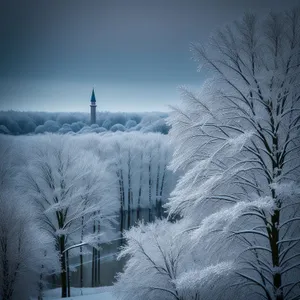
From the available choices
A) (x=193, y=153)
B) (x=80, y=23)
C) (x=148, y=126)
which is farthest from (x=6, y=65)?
(x=148, y=126)

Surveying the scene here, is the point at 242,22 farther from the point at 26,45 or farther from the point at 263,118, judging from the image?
the point at 26,45

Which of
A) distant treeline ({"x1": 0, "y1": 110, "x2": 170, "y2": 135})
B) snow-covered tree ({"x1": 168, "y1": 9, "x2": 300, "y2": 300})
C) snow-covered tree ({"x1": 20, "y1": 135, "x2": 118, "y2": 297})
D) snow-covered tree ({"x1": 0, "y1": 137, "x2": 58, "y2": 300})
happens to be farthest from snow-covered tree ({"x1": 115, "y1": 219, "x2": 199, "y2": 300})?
distant treeline ({"x1": 0, "y1": 110, "x2": 170, "y2": 135})

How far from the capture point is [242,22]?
14.4ft

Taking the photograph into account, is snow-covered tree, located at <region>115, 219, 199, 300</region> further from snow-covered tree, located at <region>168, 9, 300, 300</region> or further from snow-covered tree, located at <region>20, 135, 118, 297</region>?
snow-covered tree, located at <region>20, 135, 118, 297</region>

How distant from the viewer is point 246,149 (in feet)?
14.6

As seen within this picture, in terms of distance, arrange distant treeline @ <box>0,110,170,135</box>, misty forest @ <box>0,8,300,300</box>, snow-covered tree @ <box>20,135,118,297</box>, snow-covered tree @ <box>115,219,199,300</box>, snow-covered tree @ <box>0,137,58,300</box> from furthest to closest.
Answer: distant treeline @ <box>0,110,170,135</box>, snow-covered tree @ <box>20,135,118,297</box>, snow-covered tree @ <box>0,137,58,300</box>, snow-covered tree @ <box>115,219,199,300</box>, misty forest @ <box>0,8,300,300</box>

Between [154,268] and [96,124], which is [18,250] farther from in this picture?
[96,124]

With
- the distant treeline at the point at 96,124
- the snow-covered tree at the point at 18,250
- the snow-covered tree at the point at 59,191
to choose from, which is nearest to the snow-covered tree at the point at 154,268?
the snow-covered tree at the point at 18,250

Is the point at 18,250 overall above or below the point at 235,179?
below

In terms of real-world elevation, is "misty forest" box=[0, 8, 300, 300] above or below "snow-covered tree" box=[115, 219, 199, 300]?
above

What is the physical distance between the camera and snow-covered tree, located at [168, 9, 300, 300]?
13.8ft

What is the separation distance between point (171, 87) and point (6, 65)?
5117mm

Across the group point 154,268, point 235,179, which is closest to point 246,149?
point 235,179

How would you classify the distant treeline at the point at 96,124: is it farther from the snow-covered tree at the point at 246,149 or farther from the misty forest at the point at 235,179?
the snow-covered tree at the point at 246,149
